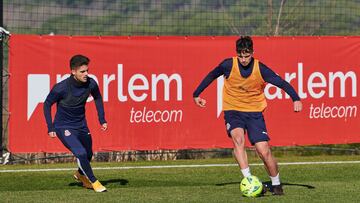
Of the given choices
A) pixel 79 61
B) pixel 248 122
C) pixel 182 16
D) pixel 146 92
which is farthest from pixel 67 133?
pixel 182 16

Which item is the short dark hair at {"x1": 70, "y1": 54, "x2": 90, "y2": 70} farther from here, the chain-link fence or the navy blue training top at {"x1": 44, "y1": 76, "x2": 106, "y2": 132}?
the chain-link fence

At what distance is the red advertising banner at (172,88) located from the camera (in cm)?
1786

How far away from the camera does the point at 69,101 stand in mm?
13773

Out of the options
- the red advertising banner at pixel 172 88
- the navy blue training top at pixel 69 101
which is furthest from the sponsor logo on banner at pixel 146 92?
the navy blue training top at pixel 69 101

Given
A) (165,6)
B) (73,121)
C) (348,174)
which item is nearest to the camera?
(73,121)

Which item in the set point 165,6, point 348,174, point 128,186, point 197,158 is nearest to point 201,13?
point 165,6

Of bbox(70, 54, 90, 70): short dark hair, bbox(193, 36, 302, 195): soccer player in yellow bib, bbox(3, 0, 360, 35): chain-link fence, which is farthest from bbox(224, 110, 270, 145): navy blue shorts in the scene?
bbox(3, 0, 360, 35): chain-link fence

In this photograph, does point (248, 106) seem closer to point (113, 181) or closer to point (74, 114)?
point (74, 114)

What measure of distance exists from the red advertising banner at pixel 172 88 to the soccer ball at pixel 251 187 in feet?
19.5

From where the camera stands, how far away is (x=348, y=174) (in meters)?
16.3

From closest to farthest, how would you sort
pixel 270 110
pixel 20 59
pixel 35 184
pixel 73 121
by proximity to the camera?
pixel 73 121 < pixel 35 184 < pixel 20 59 < pixel 270 110

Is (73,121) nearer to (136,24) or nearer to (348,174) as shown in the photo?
(348,174)

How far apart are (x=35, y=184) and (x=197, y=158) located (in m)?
5.22

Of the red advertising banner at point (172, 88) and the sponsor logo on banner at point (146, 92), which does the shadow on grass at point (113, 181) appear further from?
the sponsor logo on banner at point (146, 92)
